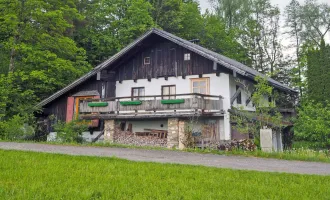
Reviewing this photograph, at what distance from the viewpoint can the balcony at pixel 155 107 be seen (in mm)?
17203

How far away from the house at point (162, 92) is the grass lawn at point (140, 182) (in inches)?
357

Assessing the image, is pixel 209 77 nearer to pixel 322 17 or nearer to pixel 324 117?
pixel 324 117

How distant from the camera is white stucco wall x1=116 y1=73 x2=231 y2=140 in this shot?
1878cm

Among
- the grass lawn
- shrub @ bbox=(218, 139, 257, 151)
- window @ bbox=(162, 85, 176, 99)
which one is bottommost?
the grass lawn

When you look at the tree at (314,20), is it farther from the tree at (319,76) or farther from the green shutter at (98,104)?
the green shutter at (98,104)

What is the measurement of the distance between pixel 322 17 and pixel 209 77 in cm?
2453

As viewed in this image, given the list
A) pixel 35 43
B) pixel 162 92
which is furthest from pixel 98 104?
pixel 35 43

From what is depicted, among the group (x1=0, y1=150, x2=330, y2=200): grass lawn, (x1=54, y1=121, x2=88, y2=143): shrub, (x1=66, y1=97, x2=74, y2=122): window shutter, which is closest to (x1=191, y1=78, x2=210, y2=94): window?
(x1=54, y1=121, x2=88, y2=143): shrub

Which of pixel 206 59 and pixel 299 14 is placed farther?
pixel 299 14

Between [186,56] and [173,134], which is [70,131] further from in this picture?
[186,56]

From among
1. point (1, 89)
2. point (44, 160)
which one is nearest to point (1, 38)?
point (1, 89)

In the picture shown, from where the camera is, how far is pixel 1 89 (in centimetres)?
2058

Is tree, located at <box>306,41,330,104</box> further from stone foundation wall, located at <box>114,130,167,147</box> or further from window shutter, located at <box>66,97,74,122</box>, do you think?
window shutter, located at <box>66,97,74,122</box>

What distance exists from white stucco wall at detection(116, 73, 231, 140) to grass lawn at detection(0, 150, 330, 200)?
10426 millimetres
